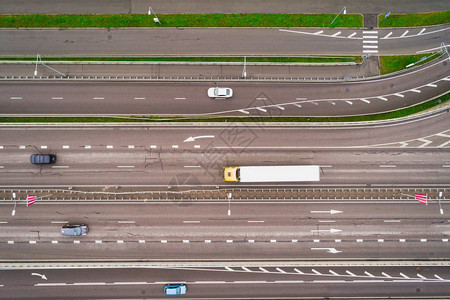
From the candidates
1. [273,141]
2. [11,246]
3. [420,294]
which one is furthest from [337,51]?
[11,246]

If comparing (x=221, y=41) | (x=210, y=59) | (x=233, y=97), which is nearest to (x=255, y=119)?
(x=233, y=97)

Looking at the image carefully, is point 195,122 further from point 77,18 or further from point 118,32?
point 77,18

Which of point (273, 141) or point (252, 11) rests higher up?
point (252, 11)

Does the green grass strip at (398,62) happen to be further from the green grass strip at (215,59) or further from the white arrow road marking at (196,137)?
the white arrow road marking at (196,137)

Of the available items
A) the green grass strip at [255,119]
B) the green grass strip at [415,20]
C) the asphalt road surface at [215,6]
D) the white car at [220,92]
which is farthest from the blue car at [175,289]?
the green grass strip at [415,20]

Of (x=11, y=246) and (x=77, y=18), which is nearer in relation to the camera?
(x=11, y=246)

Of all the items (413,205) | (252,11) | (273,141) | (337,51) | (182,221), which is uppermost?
(252,11)
